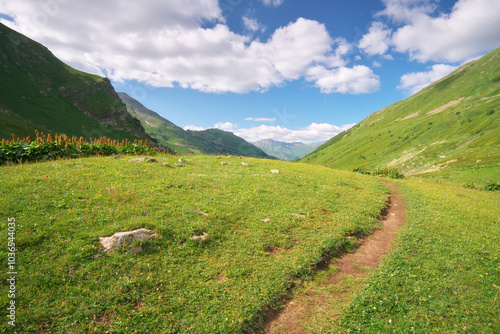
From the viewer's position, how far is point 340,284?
33.4 ft

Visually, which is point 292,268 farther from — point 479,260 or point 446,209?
point 446,209

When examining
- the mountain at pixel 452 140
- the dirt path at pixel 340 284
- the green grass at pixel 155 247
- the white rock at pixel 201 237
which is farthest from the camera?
the mountain at pixel 452 140

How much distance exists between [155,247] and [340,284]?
29.2 ft

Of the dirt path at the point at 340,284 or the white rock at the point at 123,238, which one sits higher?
the white rock at the point at 123,238

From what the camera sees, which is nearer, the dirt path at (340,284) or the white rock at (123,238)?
the dirt path at (340,284)

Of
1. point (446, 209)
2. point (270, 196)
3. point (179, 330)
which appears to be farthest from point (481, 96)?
point (179, 330)

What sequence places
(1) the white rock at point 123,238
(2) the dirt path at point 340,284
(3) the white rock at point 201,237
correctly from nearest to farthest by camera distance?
(2) the dirt path at point 340,284 → (1) the white rock at point 123,238 → (3) the white rock at point 201,237

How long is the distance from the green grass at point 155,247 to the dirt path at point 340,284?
605 millimetres

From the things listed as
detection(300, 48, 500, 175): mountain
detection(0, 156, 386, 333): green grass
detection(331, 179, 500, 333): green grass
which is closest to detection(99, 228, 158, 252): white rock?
detection(0, 156, 386, 333): green grass

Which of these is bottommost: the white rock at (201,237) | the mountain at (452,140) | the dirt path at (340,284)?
the dirt path at (340,284)

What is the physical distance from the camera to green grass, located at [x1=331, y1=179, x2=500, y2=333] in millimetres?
8117

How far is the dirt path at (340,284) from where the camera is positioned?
26.6 ft

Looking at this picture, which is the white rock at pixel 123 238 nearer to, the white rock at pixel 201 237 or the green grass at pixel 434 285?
the white rock at pixel 201 237

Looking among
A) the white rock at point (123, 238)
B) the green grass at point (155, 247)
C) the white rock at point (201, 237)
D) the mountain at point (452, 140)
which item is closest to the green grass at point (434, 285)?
the green grass at point (155, 247)
